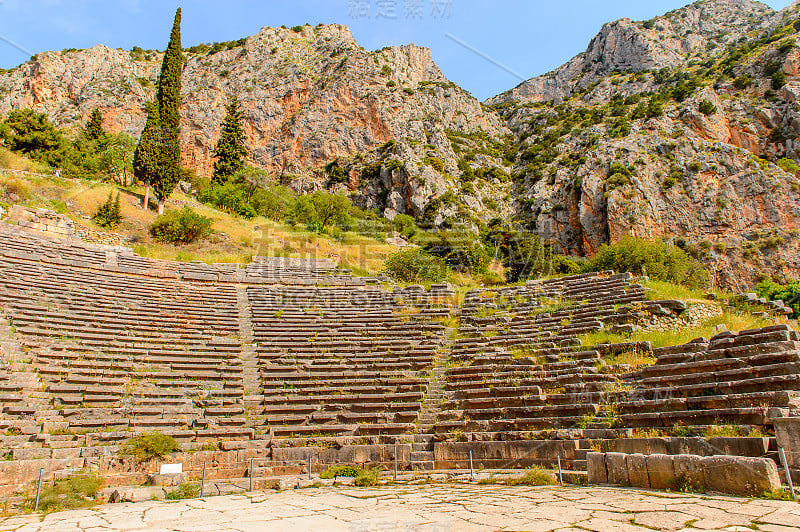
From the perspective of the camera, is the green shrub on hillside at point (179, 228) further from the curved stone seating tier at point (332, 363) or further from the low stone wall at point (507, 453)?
the low stone wall at point (507, 453)

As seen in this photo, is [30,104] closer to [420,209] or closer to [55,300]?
[420,209]

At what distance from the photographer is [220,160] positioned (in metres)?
46.8

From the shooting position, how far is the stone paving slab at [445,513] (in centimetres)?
447

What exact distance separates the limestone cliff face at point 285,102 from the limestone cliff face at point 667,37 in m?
23.5

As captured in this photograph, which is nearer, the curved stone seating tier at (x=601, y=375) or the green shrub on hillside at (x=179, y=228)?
the curved stone seating tier at (x=601, y=375)

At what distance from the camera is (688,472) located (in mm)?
6055

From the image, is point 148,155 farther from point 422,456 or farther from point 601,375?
point 601,375

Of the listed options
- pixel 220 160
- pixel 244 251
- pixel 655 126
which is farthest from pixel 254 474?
pixel 655 126

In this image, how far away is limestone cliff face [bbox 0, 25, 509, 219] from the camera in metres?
65.9

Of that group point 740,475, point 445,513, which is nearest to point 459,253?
point 740,475

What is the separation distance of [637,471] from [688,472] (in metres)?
0.72

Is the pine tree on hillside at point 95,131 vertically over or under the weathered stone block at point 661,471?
over

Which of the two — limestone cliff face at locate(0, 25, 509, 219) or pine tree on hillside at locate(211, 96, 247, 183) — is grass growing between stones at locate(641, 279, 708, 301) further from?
limestone cliff face at locate(0, 25, 509, 219)

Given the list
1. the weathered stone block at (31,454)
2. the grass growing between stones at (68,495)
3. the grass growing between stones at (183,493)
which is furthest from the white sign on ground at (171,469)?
the weathered stone block at (31,454)
